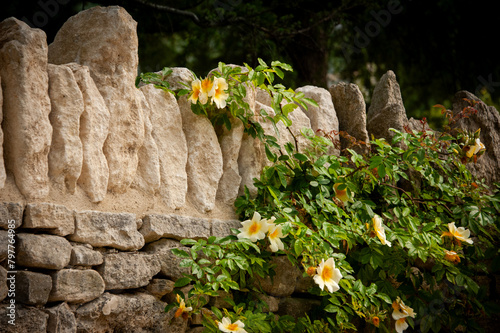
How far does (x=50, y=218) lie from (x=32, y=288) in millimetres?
201

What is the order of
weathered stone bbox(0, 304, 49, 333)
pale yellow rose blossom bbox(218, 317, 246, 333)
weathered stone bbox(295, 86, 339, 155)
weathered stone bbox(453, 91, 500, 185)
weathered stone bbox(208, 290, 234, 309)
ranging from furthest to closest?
weathered stone bbox(453, 91, 500, 185)
weathered stone bbox(295, 86, 339, 155)
weathered stone bbox(208, 290, 234, 309)
pale yellow rose blossom bbox(218, 317, 246, 333)
weathered stone bbox(0, 304, 49, 333)

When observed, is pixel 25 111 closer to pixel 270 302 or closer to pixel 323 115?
pixel 270 302

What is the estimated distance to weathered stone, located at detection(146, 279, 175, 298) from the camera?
165 centimetres

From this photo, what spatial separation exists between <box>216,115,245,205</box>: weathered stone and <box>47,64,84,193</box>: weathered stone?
648mm

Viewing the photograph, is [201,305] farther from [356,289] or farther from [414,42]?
[414,42]

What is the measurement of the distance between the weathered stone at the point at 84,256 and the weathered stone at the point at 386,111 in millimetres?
1564

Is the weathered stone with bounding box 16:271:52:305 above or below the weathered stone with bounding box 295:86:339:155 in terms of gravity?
below

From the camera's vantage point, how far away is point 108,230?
154 cm

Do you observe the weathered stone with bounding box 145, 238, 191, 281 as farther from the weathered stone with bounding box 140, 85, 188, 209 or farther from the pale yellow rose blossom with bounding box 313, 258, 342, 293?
the pale yellow rose blossom with bounding box 313, 258, 342, 293

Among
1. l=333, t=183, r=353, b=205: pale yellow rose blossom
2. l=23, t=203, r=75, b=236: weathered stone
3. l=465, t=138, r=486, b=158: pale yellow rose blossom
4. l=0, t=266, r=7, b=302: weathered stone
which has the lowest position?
l=0, t=266, r=7, b=302: weathered stone

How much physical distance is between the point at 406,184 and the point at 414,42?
12.6 ft

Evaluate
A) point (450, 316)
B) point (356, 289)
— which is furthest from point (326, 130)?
point (450, 316)

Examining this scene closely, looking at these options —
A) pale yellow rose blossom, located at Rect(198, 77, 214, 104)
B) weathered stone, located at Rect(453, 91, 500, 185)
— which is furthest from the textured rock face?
weathered stone, located at Rect(453, 91, 500, 185)

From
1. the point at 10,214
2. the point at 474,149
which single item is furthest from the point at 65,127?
A: the point at 474,149
